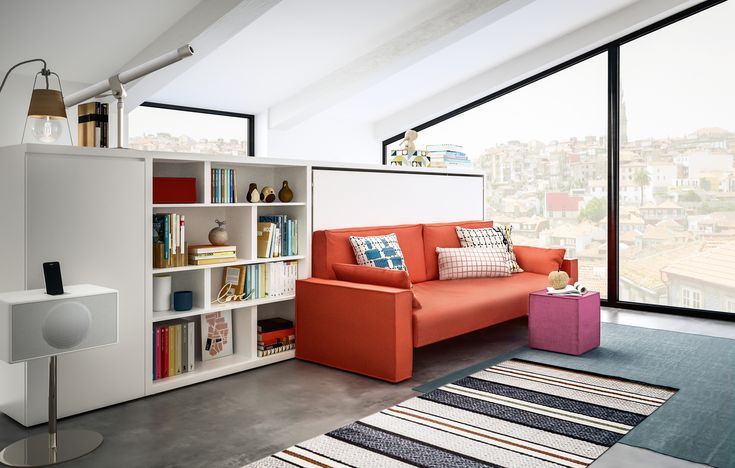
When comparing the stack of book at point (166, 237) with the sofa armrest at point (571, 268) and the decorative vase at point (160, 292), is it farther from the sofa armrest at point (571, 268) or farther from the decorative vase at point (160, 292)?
the sofa armrest at point (571, 268)

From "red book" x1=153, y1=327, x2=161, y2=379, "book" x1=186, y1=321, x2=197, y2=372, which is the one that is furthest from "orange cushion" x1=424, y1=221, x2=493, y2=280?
"red book" x1=153, y1=327, x2=161, y2=379

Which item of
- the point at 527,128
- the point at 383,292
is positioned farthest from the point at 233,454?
the point at 527,128

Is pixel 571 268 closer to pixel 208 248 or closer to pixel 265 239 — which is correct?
pixel 265 239

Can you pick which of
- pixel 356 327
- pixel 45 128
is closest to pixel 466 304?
pixel 356 327

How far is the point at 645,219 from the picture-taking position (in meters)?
6.35

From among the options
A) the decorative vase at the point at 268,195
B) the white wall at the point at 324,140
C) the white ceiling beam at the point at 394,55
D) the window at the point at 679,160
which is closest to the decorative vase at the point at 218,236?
the decorative vase at the point at 268,195

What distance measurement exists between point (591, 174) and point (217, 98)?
13.0 feet

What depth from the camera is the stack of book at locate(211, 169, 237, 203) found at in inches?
156

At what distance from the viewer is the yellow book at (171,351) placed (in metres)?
3.76

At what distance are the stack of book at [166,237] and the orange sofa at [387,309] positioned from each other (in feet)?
3.09

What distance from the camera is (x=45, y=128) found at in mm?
3162

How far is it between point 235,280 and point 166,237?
2.08 feet

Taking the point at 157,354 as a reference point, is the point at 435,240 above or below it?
above

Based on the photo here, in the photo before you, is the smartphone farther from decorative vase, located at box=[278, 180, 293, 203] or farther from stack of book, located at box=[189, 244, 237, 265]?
decorative vase, located at box=[278, 180, 293, 203]
